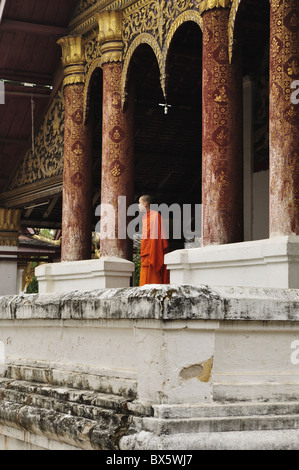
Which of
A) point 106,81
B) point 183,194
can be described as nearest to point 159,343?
point 106,81

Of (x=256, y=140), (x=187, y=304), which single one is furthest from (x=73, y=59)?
(x=187, y=304)

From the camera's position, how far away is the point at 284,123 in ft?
24.7

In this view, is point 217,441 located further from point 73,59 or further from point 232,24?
point 73,59

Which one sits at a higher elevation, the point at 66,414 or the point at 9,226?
the point at 9,226

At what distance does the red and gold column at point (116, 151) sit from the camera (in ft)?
34.8

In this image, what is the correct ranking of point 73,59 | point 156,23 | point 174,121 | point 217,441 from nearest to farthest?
point 217,441
point 156,23
point 73,59
point 174,121

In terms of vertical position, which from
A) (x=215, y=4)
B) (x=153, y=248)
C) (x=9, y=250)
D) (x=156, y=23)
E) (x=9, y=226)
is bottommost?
(x=153, y=248)

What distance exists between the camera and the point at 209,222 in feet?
28.1

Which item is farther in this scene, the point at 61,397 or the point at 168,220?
the point at 168,220

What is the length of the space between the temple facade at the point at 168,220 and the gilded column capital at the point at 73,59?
0.11ft

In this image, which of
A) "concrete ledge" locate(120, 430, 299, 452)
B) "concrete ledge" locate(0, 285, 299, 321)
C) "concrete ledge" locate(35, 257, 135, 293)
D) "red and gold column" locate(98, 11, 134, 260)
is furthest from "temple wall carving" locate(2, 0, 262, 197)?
"concrete ledge" locate(120, 430, 299, 452)

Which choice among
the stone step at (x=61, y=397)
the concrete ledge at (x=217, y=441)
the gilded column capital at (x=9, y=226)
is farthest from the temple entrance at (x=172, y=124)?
the concrete ledge at (x=217, y=441)

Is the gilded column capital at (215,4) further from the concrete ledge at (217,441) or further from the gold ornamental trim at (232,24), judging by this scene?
the concrete ledge at (217,441)

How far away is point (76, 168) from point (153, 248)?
3061 mm
